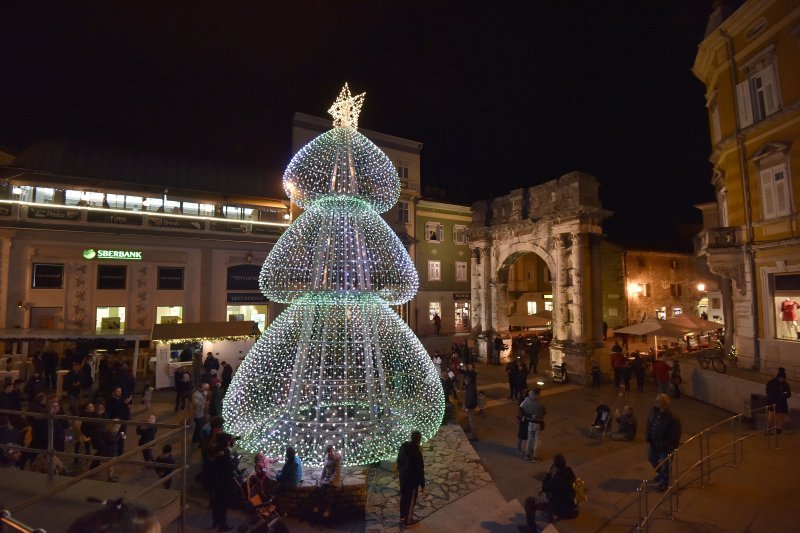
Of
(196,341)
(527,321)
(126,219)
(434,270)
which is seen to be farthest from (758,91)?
(126,219)

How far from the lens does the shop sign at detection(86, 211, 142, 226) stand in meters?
19.0

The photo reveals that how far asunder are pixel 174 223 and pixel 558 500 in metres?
21.6

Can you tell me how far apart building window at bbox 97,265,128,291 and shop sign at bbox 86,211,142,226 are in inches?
88.2

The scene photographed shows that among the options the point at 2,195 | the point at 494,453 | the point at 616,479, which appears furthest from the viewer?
the point at 2,195

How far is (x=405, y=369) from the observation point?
28.1ft

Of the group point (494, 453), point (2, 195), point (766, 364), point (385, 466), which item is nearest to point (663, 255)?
point (766, 364)

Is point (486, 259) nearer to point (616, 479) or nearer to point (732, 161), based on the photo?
point (732, 161)

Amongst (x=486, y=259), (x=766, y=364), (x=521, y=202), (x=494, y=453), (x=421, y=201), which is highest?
(x=421, y=201)

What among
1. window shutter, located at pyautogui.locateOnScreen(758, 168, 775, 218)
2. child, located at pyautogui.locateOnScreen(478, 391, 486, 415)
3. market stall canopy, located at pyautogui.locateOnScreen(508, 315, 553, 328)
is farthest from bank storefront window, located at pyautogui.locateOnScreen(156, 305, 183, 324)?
window shutter, located at pyautogui.locateOnScreen(758, 168, 775, 218)

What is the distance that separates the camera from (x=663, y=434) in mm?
6910

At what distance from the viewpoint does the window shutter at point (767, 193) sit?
12930mm

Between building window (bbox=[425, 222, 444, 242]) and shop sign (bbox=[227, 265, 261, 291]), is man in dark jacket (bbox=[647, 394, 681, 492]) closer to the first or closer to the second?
shop sign (bbox=[227, 265, 261, 291])

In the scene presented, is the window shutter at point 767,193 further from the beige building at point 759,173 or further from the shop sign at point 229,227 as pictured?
the shop sign at point 229,227

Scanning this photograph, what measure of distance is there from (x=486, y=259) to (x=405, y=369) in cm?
1427
